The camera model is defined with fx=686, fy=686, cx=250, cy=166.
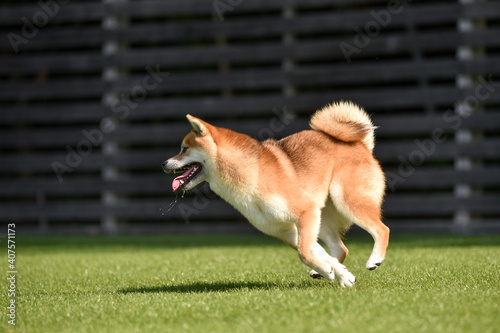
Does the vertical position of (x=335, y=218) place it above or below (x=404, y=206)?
above

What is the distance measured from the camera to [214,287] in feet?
14.3

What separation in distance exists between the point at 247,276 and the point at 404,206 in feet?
17.3

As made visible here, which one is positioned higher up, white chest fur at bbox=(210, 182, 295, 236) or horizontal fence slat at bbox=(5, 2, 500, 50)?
horizontal fence slat at bbox=(5, 2, 500, 50)

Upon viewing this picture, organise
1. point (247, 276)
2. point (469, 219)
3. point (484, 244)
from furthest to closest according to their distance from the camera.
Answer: point (469, 219), point (484, 244), point (247, 276)

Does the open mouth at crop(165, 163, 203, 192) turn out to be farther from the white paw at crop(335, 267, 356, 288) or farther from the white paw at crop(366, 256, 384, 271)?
the white paw at crop(366, 256, 384, 271)

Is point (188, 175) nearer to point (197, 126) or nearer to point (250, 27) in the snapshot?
point (197, 126)

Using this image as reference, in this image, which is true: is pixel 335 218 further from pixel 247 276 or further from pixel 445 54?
pixel 445 54

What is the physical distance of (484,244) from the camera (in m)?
6.93

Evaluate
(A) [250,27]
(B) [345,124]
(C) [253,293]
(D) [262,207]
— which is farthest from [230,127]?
(C) [253,293]

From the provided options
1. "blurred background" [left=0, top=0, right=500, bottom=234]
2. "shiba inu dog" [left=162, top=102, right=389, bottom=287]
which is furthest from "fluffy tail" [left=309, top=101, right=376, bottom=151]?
"blurred background" [left=0, top=0, right=500, bottom=234]

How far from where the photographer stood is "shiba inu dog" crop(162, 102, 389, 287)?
3.97 meters

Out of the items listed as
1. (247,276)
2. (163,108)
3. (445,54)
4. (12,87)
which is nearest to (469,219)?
(445,54)

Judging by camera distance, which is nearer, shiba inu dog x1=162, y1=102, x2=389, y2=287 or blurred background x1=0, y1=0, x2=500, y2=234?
shiba inu dog x1=162, y1=102, x2=389, y2=287

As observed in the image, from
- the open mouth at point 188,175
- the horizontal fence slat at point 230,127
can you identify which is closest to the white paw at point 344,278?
the open mouth at point 188,175
